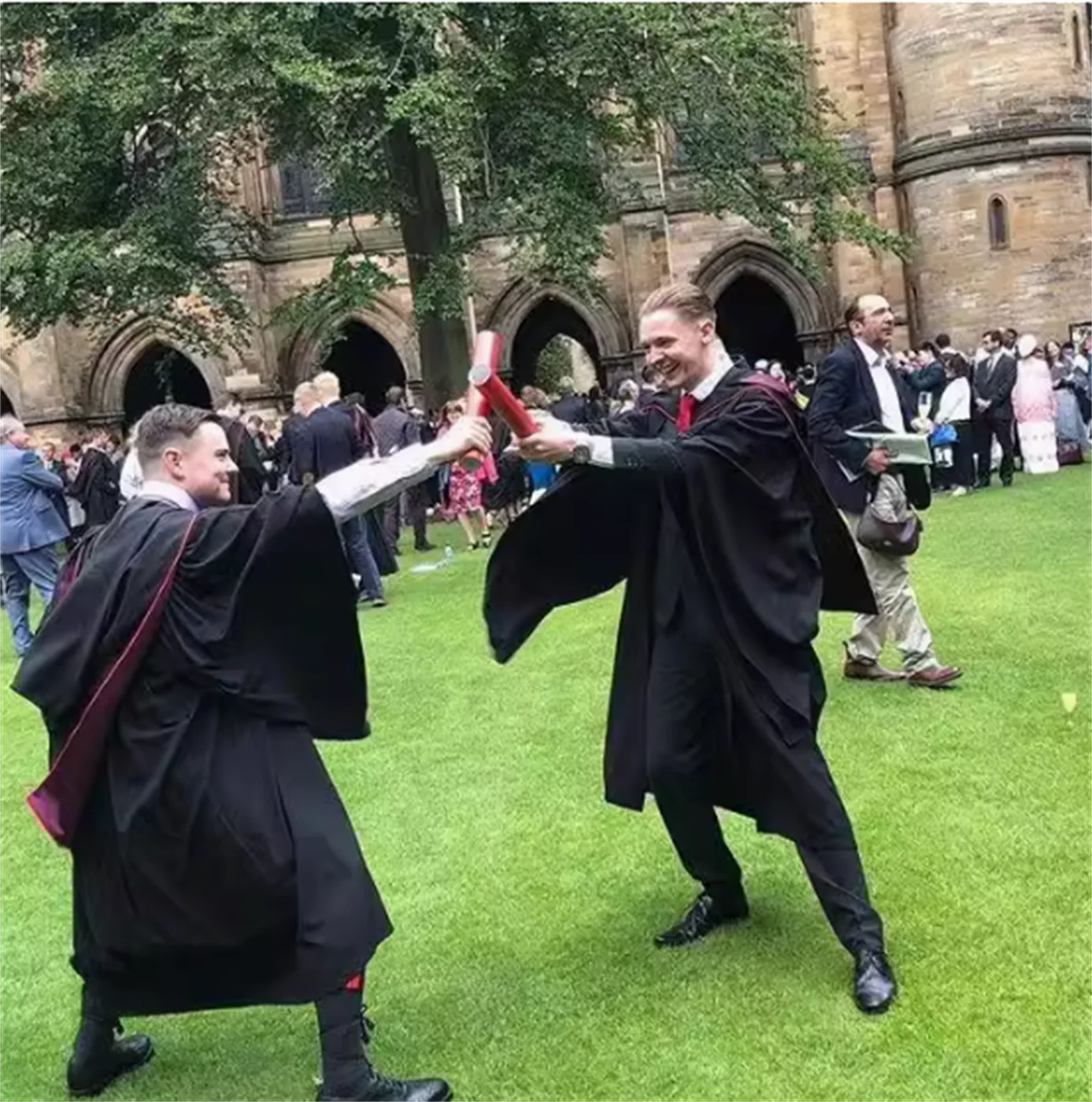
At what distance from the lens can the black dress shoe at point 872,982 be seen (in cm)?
364

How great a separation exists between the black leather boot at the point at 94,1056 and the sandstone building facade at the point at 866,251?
19713 millimetres

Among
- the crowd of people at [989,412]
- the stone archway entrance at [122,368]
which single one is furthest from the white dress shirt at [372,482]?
the stone archway entrance at [122,368]

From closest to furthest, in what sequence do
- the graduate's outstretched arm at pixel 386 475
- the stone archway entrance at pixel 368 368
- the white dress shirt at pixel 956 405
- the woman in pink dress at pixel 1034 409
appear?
the graduate's outstretched arm at pixel 386 475
the white dress shirt at pixel 956 405
the woman in pink dress at pixel 1034 409
the stone archway entrance at pixel 368 368

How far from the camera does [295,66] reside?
15.0 meters

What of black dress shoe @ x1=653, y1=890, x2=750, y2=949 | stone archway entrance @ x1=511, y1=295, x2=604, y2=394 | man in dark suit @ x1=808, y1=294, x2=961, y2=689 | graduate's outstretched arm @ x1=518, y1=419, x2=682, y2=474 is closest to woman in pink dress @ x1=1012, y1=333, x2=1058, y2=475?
man in dark suit @ x1=808, y1=294, x2=961, y2=689

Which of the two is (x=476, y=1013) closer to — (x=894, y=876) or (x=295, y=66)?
(x=894, y=876)

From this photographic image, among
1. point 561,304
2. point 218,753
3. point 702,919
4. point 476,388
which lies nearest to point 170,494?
point 218,753

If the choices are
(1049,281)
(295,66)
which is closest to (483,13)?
(295,66)

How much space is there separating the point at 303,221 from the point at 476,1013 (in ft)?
79.6

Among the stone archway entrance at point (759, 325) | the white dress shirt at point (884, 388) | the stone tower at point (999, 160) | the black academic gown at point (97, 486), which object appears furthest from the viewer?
the stone archway entrance at point (759, 325)

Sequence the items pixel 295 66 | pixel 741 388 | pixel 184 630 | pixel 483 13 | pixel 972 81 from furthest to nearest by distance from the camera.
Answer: pixel 972 81 < pixel 483 13 < pixel 295 66 < pixel 741 388 < pixel 184 630

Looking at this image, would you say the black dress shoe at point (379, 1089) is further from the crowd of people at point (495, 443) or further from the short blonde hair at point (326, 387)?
the short blonde hair at point (326, 387)

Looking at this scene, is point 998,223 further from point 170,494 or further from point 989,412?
point 170,494

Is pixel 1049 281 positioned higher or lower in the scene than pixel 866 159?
lower
